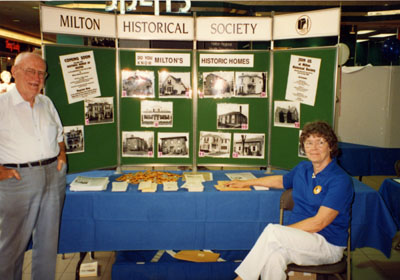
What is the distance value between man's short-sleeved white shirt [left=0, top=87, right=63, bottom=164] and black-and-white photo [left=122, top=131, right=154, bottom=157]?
1012 mm

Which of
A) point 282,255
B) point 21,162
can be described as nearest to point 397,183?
point 282,255

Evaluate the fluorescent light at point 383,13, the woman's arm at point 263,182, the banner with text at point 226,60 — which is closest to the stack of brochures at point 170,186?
the woman's arm at point 263,182

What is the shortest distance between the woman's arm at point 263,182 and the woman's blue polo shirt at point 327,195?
0.38 metres

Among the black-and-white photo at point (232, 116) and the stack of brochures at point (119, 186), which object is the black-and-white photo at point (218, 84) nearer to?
the black-and-white photo at point (232, 116)

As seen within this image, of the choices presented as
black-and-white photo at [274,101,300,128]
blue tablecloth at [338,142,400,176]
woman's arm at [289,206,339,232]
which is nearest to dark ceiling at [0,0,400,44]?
blue tablecloth at [338,142,400,176]

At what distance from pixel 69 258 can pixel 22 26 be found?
1270 cm

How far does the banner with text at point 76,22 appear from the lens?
2898 mm

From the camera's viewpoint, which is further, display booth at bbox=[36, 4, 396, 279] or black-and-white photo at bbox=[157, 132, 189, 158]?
black-and-white photo at bbox=[157, 132, 189, 158]

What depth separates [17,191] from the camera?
229cm

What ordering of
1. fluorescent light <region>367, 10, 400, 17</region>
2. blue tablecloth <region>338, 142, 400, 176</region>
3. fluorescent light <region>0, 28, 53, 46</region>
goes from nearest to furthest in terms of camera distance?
blue tablecloth <region>338, 142, 400, 176</region> < fluorescent light <region>367, 10, 400, 17</region> < fluorescent light <region>0, 28, 53, 46</region>

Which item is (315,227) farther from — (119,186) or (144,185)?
(119,186)

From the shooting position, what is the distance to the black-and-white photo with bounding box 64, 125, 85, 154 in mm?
3109

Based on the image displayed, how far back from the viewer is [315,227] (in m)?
2.19

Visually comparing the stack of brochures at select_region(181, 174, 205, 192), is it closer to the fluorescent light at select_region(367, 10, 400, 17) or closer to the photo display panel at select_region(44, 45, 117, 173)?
the photo display panel at select_region(44, 45, 117, 173)
